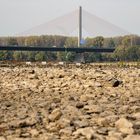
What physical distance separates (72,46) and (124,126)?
13142 cm

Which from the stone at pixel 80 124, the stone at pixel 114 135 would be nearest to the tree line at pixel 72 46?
the stone at pixel 80 124

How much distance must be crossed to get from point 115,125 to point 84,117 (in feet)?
3.54

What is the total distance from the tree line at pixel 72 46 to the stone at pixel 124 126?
99.4m

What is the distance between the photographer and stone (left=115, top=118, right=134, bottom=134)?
24.5 feet

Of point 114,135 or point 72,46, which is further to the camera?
point 72,46

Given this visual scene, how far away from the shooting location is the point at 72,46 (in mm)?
138875

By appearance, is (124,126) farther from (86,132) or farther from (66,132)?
(66,132)

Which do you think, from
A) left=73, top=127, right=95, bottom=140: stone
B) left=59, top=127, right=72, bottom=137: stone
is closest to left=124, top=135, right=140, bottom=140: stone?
left=73, top=127, right=95, bottom=140: stone

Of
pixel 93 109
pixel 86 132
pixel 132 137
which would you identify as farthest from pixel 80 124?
pixel 93 109

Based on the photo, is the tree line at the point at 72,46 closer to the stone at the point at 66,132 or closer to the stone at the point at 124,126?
the stone at the point at 124,126

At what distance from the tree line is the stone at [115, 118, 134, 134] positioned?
99427mm

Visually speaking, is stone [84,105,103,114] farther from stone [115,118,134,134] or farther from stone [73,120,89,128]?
stone [115,118,134,134]

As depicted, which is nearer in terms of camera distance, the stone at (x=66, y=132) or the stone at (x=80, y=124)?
the stone at (x=66, y=132)

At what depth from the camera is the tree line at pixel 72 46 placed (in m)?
117
